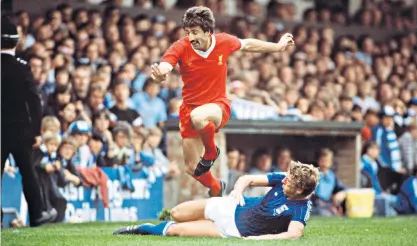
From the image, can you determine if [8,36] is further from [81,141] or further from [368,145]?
[368,145]

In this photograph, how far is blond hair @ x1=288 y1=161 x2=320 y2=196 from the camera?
9.16 metres

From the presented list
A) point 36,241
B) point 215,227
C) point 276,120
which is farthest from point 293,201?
point 276,120

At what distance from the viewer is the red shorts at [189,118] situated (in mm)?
10688

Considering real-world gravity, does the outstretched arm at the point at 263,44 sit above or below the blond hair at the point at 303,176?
above

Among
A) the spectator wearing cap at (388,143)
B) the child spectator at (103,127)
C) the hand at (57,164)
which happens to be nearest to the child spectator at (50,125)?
the hand at (57,164)

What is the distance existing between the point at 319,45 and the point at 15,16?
276 inches

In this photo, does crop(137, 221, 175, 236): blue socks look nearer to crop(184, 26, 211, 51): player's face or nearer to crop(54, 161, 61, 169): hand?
crop(184, 26, 211, 51): player's face

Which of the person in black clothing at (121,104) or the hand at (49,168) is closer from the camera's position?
the hand at (49,168)

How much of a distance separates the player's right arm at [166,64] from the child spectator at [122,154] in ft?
13.0

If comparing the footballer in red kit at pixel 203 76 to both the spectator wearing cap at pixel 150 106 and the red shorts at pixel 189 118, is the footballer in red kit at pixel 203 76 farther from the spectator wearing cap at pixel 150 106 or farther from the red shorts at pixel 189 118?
the spectator wearing cap at pixel 150 106

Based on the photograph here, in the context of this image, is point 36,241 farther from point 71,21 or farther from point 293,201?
point 71,21

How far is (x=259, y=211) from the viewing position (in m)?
9.45

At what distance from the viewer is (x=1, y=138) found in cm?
1198

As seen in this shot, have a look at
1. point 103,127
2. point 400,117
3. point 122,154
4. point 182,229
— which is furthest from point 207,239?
point 400,117
